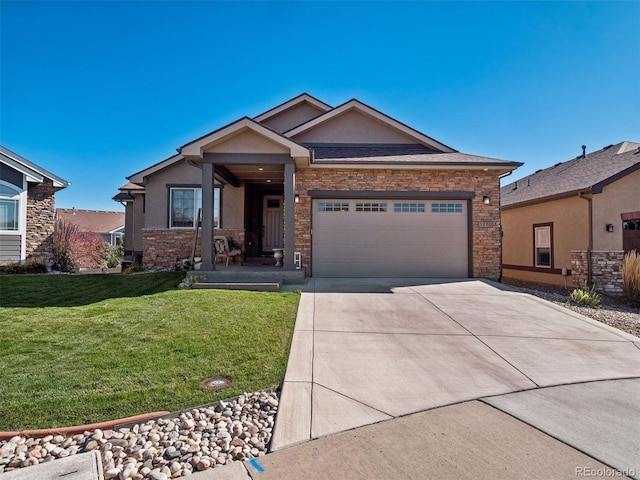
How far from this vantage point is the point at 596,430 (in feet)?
Result: 9.49

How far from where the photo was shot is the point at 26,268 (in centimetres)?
1147

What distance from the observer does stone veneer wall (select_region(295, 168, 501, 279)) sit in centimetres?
1068

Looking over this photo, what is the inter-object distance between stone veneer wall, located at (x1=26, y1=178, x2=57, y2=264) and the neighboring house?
20.9 meters

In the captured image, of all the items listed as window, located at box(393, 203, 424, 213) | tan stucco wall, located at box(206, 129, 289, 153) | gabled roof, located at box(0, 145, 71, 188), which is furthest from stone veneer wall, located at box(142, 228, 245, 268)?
window, located at box(393, 203, 424, 213)

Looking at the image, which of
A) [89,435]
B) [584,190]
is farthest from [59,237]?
[584,190]

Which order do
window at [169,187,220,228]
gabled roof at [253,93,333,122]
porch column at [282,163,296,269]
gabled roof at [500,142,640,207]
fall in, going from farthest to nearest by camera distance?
1. gabled roof at [253,93,333,122]
2. window at [169,187,220,228]
3. gabled roof at [500,142,640,207]
4. porch column at [282,163,296,269]

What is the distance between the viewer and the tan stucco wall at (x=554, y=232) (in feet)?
36.1

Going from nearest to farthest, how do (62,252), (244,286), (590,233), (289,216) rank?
1. (244,286)
2. (289,216)
3. (590,233)
4. (62,252)

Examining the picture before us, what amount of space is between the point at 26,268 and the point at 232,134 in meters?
9.09

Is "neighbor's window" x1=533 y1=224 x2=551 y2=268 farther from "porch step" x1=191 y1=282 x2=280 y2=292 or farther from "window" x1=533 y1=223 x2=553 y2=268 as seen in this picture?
"porch step" x1=191 y1=282 x2=280 y2=292

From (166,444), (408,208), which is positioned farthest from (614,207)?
(166,444)

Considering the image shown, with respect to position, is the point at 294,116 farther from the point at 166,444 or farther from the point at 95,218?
the point at 95,218

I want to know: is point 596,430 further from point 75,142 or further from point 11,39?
point 75,142

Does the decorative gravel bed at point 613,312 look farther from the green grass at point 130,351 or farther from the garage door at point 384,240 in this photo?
the green grass at point 130,351
